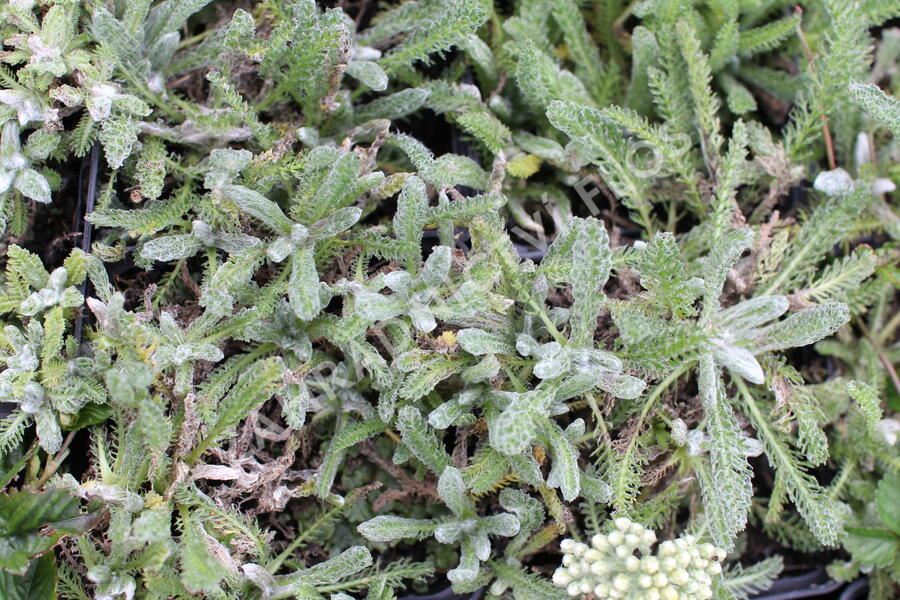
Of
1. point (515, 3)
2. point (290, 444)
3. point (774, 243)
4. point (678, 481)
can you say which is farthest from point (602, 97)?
point (290, 444)

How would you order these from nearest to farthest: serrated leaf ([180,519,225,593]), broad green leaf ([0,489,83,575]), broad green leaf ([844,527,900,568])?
serrated leaf ([180,519,225,593])
broad green leaf ([0,489,83,575])
broad green leaf ([844,527,900,568])

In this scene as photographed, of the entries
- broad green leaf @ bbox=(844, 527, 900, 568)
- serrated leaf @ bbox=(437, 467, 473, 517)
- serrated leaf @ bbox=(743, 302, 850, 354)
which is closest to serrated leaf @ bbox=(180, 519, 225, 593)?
serrated leaf @ bbox=(437, 467, 473, 517)

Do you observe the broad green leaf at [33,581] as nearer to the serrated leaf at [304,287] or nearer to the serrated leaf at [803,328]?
the serrated leaf at [304,287]

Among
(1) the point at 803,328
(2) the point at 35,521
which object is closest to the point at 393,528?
(2) the point at 35,521

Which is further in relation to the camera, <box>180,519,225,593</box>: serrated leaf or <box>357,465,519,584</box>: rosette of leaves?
<box>357,465,519,584</box>: rosette of leaves

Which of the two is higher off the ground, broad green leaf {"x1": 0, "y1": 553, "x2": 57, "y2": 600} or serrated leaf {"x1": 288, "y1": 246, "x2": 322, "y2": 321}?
serrated leaf {"x1": 288, "y1": 246, "x2": 322, "y2": 321}

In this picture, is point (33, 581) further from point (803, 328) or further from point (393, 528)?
point (803, 328)

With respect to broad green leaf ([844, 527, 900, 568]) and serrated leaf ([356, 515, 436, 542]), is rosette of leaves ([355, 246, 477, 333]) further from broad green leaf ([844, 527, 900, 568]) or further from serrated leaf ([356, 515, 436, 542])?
broad green leaf ([844, 527, 900, 568])

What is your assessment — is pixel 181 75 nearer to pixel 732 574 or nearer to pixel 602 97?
pixel 602 97
